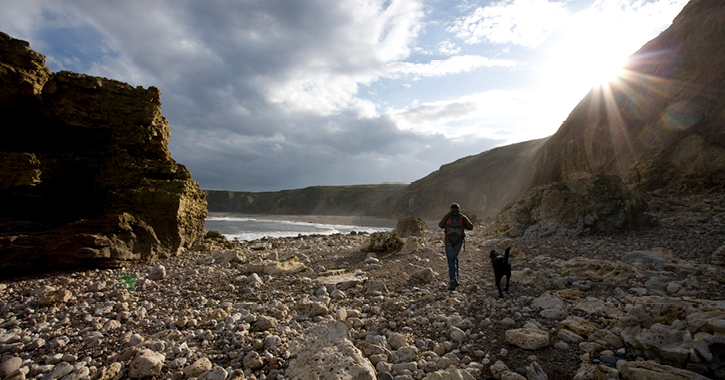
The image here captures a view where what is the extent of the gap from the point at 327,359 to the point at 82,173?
38.6 feet

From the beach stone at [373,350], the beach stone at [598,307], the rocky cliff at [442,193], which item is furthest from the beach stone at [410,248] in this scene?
the rocky cliff at [442,193]

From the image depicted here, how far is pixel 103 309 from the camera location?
211 inches

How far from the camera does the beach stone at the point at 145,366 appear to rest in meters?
Answer: 3.41

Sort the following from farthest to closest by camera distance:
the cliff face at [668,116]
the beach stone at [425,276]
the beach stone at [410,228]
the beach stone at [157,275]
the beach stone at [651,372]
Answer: the beach stone at [410,228] < the cliff face at [668,116] < the beach stone at [157,275] < the beach stone at [425,276] < the beach stone at [651,372]

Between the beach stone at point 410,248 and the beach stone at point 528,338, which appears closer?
the beach stone at point 528,338

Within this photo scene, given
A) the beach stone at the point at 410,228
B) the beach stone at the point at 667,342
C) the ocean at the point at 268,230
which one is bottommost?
the ocean at the point at 268,230

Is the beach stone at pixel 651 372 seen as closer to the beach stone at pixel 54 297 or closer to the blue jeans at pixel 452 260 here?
the blue jeans at pixel 452 260

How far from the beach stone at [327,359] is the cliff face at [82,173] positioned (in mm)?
7792

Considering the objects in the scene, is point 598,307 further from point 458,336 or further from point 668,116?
point 668,116

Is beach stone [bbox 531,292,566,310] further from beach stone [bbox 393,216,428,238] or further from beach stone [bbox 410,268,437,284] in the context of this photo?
beach stone [bbox 393,216,428,238]

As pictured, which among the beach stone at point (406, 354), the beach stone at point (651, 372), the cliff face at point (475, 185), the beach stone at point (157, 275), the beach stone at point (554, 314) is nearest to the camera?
the beach stone at point (651, 372)

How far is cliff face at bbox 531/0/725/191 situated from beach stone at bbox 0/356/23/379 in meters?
17.7

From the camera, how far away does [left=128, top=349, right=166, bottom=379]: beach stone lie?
341 centimetres

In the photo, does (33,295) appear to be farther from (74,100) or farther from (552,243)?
(552,243)
